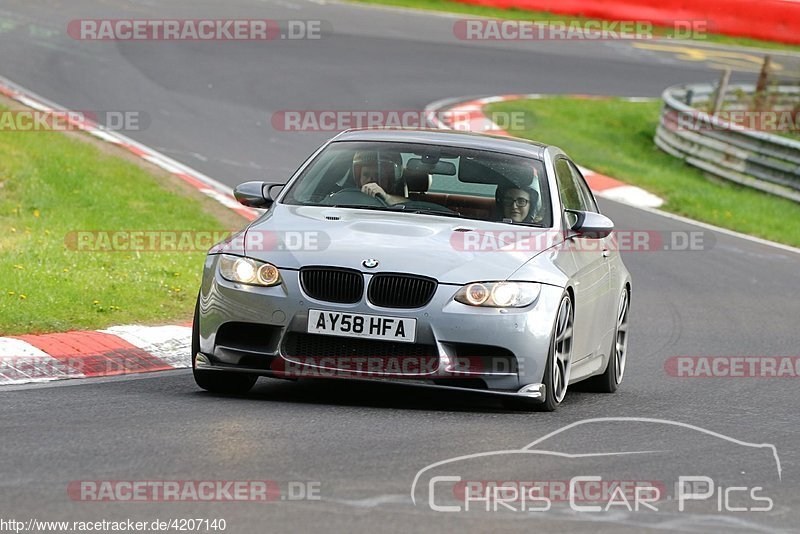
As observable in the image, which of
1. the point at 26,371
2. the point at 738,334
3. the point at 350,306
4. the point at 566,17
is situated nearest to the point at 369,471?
the point at 350,306

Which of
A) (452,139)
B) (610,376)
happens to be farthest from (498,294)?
(610,376)

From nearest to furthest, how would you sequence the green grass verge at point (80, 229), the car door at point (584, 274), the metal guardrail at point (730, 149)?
the car door at point (584, 274) < the green grass verge at point (80, 229) < the metal guardrail at point (730, 149)

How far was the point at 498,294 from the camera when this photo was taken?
7.83 meters

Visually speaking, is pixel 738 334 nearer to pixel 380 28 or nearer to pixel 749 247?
pixel 749 247

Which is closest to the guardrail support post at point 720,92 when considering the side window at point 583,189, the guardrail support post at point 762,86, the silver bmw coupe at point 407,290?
the guardrail support post at point 762,86

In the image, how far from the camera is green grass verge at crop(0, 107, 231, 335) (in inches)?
404

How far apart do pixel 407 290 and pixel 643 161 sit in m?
16.4

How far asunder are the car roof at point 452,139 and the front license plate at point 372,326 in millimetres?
1814

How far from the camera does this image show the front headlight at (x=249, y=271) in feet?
25.8

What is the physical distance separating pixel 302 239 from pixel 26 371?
1.74 m

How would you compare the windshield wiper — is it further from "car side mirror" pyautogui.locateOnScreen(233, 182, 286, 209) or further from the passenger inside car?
"car side mirror" pyautogui.locateOnScreen(233, 182, 286, 209)

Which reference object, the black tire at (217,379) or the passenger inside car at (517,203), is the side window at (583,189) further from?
the black tire at (217,379)

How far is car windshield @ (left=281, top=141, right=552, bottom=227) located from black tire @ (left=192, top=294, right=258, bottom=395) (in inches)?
44.4

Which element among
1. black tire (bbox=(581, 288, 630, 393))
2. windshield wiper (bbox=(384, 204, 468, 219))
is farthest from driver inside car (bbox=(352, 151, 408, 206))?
black tire (bbox=(581, 288, 630, 393))
